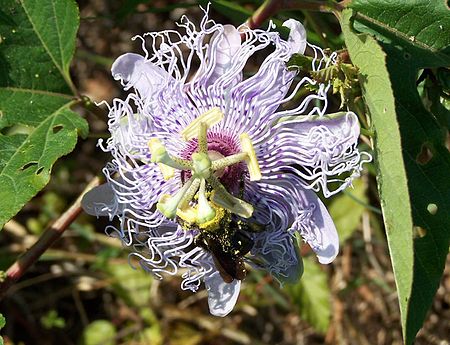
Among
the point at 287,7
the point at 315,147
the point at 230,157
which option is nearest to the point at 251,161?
the point at 230,157

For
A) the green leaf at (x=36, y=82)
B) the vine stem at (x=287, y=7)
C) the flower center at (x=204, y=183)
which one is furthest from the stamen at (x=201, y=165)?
the vine stem at (x=287, y=7)

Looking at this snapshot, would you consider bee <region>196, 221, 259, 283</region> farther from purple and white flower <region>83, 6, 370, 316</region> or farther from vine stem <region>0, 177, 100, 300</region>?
vine stem <region>0, 177, 100, 300</region>

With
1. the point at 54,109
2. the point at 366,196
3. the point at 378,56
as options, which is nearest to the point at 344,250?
the point at 366,196

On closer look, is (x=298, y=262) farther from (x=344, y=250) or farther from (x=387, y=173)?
(x=344, y=250)

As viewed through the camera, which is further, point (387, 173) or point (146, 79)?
point (146, 79)

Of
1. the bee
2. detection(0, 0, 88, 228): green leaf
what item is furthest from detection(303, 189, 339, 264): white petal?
detection(0, 0, 88, 228): green leaf

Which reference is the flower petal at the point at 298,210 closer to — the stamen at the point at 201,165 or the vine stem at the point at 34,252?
the stamen at the point at 201,165
